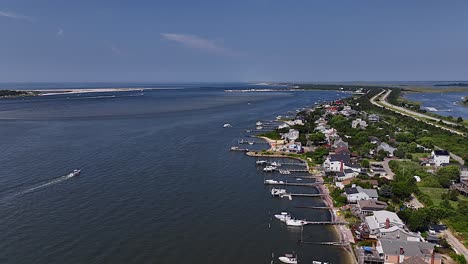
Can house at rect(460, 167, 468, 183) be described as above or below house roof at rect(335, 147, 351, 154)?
below

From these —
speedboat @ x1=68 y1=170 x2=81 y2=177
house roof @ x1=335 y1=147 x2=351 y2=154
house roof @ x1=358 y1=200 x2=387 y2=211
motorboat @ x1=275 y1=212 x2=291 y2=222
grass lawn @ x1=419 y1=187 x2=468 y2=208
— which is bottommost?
grass lawn @ x1=419 y1=187 x2=468 y2=208

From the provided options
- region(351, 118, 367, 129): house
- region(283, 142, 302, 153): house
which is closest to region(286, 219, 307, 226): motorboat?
region(283, 142, 302, 153): house

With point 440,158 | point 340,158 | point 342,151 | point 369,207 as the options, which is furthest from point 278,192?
point 440,158

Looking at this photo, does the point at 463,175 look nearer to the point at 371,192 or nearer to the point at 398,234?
the point at 371,192

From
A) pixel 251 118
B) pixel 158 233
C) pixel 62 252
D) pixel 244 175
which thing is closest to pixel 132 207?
pixel 158 233

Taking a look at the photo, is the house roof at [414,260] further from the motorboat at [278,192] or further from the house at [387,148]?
the house at [387,148]

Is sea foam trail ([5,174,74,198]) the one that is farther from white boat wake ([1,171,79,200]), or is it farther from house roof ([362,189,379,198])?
house roof ([362,189,379,198])

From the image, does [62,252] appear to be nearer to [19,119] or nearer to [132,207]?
[132,207]

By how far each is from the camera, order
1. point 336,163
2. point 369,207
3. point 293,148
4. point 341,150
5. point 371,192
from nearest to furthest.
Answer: point 369,207 → point 371,192 → point 336,163 → point 341,150 → point 293,148
